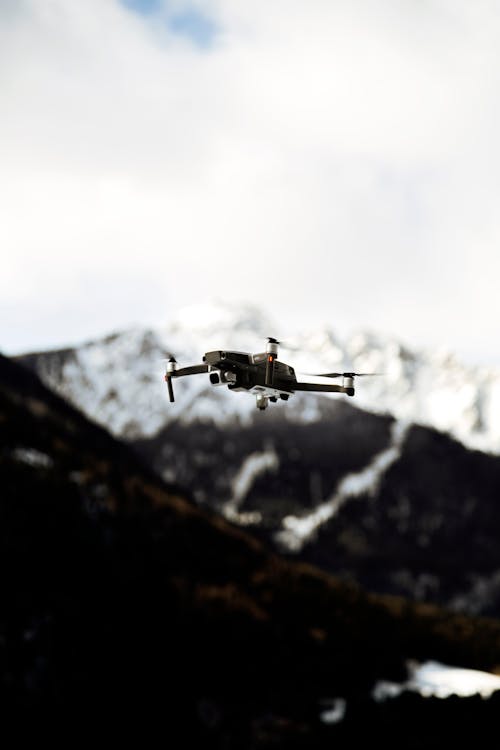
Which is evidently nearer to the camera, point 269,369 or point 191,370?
point 269,369

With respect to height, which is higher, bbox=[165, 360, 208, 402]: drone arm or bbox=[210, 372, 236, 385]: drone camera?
bbox=[165, 360, 208, 402]: drone arm

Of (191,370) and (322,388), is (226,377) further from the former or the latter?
(322,388)

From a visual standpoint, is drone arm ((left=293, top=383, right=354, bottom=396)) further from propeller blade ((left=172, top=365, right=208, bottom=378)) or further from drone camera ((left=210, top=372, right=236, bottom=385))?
propeller blade ((left=172, top=365, right=208, bottom=378))

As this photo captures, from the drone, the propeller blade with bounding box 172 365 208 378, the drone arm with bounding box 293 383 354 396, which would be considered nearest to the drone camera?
the drone

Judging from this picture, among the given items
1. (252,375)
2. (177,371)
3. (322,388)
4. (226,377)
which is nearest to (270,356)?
(252,375)

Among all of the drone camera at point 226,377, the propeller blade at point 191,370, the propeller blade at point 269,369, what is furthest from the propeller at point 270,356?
the propeller blade at point 191,370

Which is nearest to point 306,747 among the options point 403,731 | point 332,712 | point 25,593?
point 403,731

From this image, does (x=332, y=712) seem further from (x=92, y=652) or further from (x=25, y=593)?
(x=25, y=593)

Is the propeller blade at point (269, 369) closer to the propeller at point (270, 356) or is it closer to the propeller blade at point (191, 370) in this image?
the propeller at point (270, 356)
